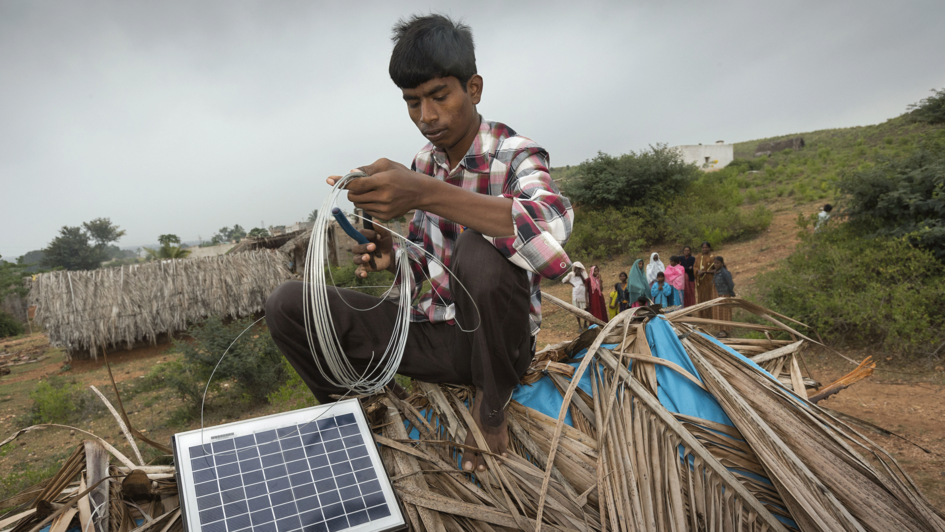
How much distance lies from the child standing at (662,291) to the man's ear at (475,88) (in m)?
7.96

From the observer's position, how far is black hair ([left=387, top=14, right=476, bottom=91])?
5.75ft

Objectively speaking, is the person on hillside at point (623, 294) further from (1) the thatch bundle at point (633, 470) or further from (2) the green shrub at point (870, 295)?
(1) the thatch bundle at point (633, 470)

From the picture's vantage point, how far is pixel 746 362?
191cm

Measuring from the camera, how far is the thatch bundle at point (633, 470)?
1383mm

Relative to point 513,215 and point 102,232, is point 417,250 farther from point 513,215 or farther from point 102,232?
point 102,232

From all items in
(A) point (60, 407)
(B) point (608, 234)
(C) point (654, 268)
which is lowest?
(A) point (60, 407)

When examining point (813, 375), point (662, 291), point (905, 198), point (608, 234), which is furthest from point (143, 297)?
point (905, 198)

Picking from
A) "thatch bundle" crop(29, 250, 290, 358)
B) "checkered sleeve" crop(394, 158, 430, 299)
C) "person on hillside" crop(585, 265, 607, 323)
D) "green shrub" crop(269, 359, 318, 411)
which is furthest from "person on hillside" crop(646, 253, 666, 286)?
"thatch bundle" crop(29, 250, 290, 358)

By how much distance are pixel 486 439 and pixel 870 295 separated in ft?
23.8

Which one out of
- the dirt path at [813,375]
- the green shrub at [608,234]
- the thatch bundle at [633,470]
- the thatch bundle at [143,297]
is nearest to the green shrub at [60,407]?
the dirt path at [813,375]

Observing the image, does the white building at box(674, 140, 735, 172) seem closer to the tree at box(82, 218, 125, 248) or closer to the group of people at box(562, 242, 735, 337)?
the group of people at box(562, 242, 735, 337)

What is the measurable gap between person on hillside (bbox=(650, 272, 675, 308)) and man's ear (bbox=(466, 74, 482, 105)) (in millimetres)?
7960

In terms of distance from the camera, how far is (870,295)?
652 cm

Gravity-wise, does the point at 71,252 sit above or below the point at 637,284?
above
